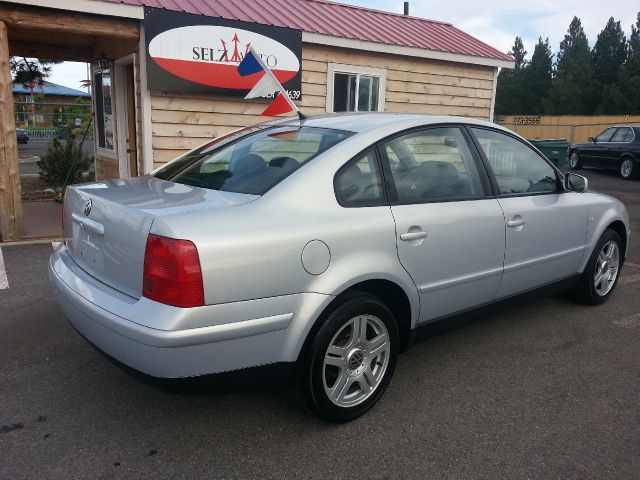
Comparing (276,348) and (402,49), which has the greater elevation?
(402,49)

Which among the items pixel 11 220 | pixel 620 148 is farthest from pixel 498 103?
pixel 11 220

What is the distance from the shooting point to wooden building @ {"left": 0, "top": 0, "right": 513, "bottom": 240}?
666cm

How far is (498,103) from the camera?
3059 inches

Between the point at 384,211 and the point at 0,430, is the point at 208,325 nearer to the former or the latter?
the point at 384,211

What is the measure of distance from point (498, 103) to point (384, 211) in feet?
265

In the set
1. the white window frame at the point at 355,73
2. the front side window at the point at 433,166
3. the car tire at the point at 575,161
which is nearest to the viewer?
the front side window at the point at 433,166

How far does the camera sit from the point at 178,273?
90.9 inches

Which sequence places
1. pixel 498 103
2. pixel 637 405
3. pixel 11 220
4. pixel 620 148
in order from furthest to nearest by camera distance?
pixel 498 103 → pixel 620 148 → pixel 11 220 → pixel 637 405

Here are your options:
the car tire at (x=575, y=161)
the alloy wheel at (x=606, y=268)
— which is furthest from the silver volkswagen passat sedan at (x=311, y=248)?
the car tire at (x=575, y=161)

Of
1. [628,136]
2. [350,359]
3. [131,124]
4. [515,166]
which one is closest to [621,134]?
[628,136]

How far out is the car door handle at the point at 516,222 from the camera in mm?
3619

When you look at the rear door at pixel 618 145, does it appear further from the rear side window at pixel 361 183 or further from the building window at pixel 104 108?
the rear side window at pixel 361 183

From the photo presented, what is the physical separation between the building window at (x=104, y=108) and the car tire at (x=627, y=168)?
46.5 feet

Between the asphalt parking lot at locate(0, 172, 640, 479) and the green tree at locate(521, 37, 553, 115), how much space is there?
76824 mm
